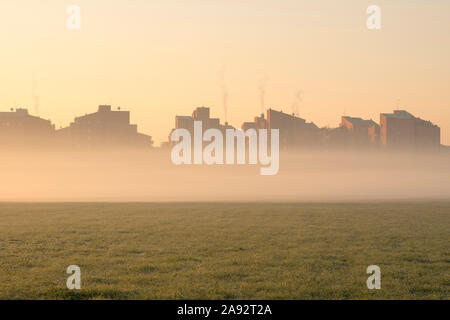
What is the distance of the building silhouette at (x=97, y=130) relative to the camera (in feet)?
452

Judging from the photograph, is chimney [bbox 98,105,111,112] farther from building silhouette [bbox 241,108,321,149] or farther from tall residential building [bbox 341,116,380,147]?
tall residential building [bbox 341,116,380,147]

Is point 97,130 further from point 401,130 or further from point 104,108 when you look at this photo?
point 401,130

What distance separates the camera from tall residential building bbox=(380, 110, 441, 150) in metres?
135

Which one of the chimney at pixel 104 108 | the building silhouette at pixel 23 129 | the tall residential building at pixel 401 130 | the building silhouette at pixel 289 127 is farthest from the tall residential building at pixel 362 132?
the building silhouette at pixel 23 129

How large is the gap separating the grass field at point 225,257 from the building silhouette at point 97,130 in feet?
362

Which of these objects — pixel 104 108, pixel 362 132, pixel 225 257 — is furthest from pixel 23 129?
pixel 225 257

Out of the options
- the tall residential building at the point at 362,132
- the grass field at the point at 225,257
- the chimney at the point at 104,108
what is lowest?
the grass field at the point at 225,257

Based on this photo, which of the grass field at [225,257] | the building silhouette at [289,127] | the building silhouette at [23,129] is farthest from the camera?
the building silhouette at [23,129]

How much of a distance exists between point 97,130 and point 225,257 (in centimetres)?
12665

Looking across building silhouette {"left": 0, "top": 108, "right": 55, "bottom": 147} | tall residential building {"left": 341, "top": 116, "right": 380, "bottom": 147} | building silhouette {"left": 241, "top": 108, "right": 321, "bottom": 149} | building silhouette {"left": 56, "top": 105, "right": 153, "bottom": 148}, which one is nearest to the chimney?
building silhouette {"left": 56, "top": 105, "right": 153, "bottom": 148}

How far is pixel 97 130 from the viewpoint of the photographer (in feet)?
452

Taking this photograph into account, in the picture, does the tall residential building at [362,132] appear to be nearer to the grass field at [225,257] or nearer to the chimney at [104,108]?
the chimney at [104,108]
